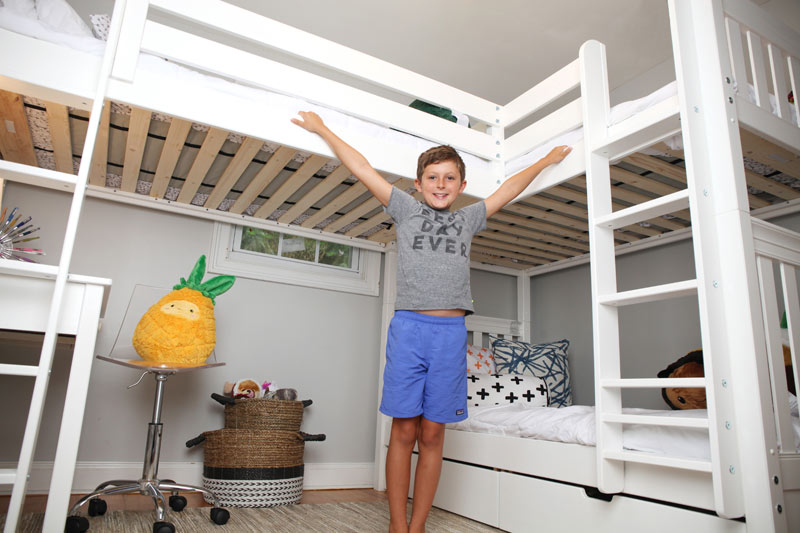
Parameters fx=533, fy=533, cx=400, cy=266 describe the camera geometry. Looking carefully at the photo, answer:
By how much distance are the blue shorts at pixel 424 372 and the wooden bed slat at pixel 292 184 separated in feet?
2.58

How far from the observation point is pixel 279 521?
75.1 inches

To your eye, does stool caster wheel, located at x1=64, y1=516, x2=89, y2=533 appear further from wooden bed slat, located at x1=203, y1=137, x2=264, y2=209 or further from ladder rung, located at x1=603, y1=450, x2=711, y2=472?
ladder rung, located at x1=603, y1=450, x2=711, y2=472

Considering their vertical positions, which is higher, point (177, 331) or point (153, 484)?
point (177, 331)

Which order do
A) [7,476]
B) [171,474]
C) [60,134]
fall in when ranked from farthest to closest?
[171,474] < [60,134] < [7,476]

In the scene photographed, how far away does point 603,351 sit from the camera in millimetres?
1509

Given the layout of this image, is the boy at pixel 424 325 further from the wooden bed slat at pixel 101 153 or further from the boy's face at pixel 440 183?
the wooden bed slat at pixel 101 153

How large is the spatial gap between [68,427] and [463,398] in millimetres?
1022

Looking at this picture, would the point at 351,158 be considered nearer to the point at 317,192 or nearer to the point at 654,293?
the point at 317,192

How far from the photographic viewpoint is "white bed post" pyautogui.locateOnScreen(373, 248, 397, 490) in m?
2.82

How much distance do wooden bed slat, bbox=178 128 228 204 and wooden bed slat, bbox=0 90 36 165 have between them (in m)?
0.57

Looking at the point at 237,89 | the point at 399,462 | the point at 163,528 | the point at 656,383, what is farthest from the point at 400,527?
the point at 237,89

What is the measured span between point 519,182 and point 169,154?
1.32 m

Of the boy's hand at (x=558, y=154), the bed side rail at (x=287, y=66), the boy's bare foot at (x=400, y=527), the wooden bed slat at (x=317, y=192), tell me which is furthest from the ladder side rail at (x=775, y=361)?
the wooden bed slat at (x=317, y=192)

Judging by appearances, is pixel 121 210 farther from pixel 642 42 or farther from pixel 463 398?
pixel 642 42
